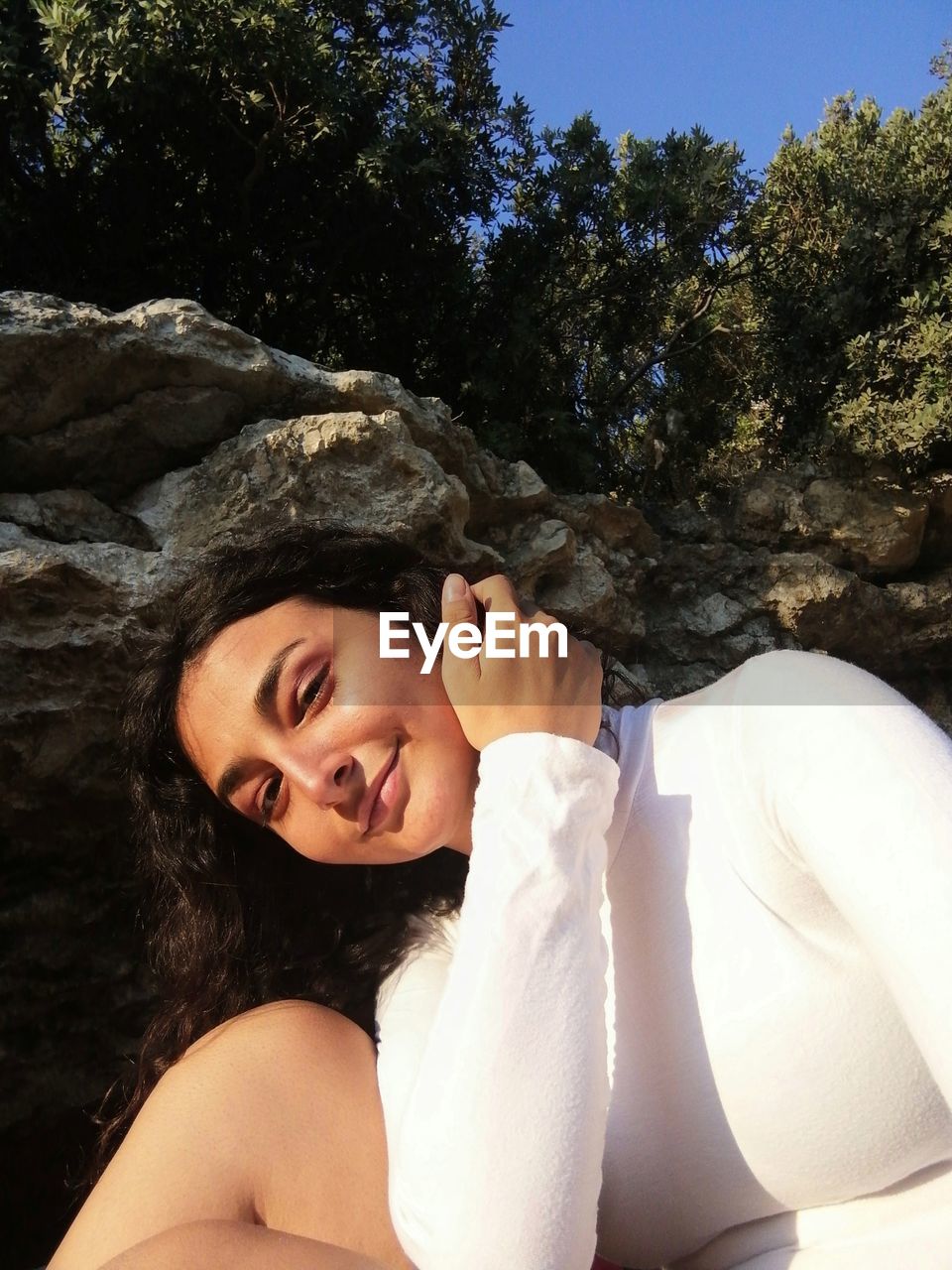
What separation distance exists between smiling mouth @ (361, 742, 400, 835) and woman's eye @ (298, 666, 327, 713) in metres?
0.18

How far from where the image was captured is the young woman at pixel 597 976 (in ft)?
4.38

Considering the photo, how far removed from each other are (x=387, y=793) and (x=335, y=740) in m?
0.12

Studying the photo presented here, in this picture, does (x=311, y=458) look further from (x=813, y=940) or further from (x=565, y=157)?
(x=565, y=157)

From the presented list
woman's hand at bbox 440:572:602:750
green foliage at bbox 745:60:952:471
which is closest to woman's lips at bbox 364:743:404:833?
woman's hand at bbox 440:572:602:750

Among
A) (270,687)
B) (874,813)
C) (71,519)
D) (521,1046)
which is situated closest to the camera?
(874,813)

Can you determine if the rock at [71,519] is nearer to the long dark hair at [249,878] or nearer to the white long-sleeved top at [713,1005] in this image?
the long dark hair at [249,878]

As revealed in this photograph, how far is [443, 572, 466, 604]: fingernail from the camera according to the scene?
1.81 meters

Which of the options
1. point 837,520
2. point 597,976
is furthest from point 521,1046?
point 837,520

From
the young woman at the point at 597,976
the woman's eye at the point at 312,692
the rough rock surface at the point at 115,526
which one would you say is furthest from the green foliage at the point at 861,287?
the woman's eye at the point at 312,692

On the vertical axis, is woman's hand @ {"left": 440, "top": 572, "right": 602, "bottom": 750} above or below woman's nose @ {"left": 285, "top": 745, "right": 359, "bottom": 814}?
above

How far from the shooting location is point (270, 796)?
189 centimetres

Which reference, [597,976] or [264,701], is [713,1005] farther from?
[264,701]

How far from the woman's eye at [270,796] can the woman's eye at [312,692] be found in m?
0.17

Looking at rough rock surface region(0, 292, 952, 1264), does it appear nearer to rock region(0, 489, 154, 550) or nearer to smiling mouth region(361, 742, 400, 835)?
rock region(0, 489, 154, 550)
